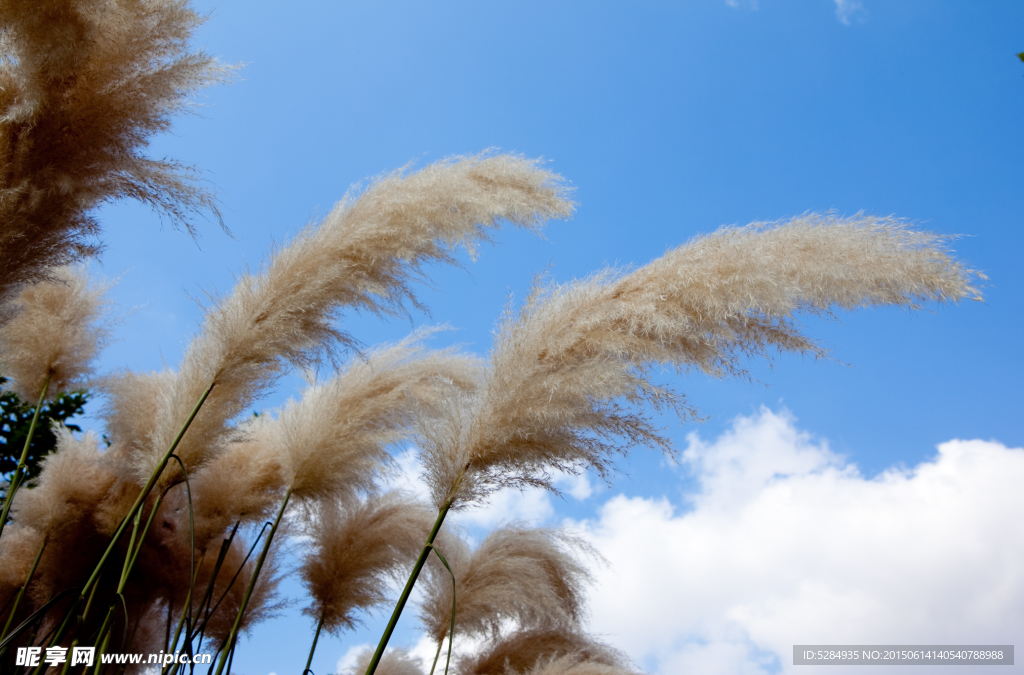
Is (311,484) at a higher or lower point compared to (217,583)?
higher

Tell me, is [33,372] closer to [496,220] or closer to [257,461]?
[257,461]

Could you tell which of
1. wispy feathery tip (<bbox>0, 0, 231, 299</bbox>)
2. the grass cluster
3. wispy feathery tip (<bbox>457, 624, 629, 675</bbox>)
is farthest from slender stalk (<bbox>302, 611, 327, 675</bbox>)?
wispy feathery tip (<bbox>0, 0, 231, 299</bbox>)

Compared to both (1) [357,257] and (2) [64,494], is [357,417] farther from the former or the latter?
(2) [64,494]

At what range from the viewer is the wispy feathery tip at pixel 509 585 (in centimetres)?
208

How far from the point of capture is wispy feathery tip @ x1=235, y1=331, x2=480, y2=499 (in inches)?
81.9

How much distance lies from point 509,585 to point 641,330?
40.0 inches

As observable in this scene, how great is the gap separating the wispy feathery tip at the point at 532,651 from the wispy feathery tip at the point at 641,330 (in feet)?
2.92

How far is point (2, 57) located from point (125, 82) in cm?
23

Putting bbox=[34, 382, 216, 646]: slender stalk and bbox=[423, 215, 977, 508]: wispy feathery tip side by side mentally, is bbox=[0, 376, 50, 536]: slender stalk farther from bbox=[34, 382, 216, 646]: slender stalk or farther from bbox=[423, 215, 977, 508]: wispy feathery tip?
bbox=[423, 215, 977, 508]: wispy feathery tip

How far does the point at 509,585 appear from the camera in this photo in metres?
2.06

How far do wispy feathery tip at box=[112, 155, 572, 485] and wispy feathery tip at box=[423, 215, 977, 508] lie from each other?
0.32 m

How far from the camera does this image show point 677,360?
157 cm

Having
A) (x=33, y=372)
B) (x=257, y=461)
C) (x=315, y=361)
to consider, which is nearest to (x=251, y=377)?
(x=315, y=361)

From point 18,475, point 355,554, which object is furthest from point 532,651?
point 18,475
